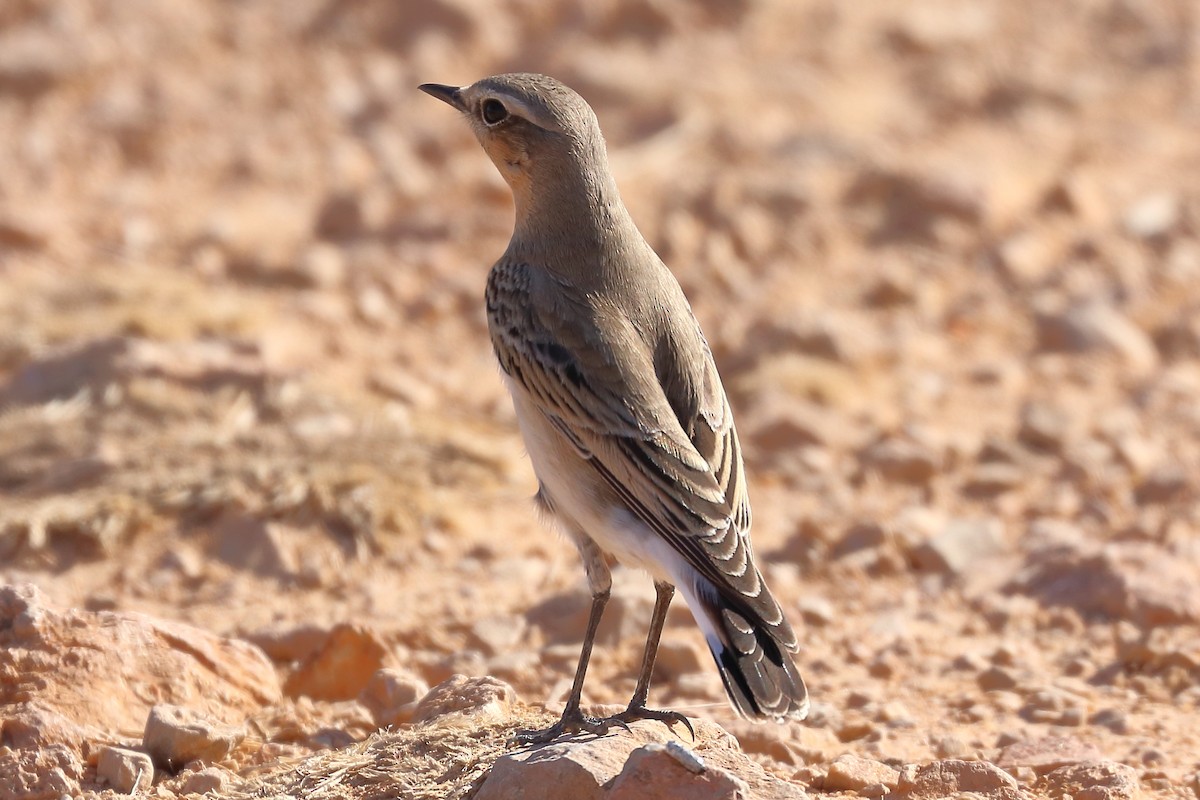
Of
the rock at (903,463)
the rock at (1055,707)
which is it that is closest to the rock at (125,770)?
the rock at (1055,707)

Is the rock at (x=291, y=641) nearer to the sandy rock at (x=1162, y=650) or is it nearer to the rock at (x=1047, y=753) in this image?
the rock at (x=1047, y=753)

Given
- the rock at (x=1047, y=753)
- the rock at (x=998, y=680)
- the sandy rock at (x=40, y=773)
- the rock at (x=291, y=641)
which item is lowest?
the sandy rock at (x=40, y=773)

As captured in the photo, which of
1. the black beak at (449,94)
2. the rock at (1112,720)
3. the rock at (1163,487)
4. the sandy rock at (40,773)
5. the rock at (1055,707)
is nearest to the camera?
the sandy rock at (40,773)

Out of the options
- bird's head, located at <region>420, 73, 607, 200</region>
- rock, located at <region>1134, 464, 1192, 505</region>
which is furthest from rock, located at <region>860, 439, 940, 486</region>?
bird's head, located at <region>420, 73, 607, 200</region>

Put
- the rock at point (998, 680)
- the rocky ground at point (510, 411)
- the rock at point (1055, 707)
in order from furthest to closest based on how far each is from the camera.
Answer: the rock at point (998, 680), the rock at point (1055, 707), the rocky ground at point (510, 411)

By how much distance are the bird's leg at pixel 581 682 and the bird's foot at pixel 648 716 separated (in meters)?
0.08

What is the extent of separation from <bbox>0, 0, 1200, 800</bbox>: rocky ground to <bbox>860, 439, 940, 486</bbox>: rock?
2cm

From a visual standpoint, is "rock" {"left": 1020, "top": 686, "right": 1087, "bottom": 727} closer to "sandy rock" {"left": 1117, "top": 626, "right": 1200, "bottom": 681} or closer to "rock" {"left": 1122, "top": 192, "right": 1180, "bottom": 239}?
"sandy rock" {"left": 1117, "top": 626, "right": 1200, "bottom": 681}

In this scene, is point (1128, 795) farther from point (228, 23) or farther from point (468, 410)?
point (228, 23)

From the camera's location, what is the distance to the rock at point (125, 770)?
18.0ft

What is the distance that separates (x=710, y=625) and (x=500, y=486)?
335 centimetres

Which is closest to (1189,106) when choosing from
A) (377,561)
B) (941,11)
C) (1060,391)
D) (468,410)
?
(941,11)

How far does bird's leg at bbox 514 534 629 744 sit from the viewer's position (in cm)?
562

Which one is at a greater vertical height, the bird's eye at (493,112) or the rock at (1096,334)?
the rock at (1096,334)
